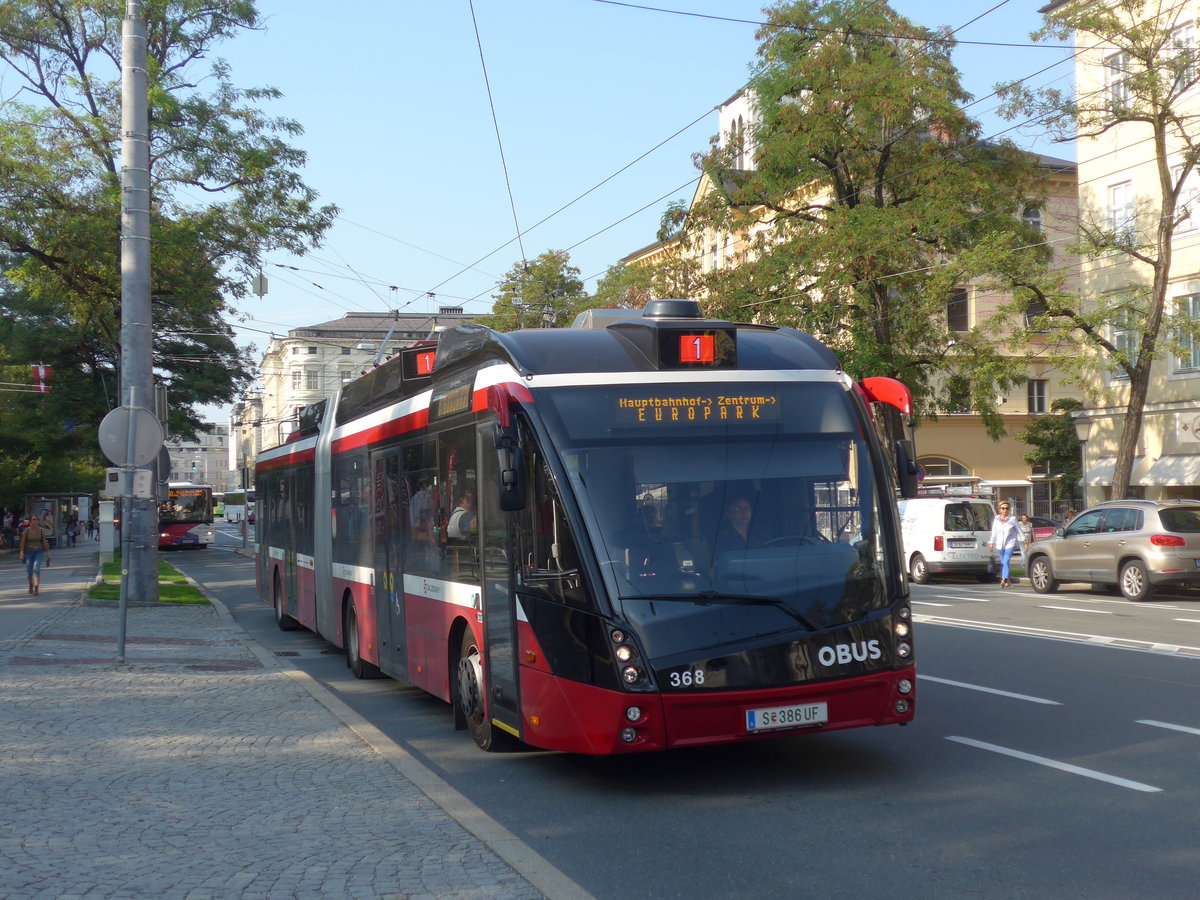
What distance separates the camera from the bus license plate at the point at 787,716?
7336 mm

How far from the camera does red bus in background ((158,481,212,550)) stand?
60.2 metres

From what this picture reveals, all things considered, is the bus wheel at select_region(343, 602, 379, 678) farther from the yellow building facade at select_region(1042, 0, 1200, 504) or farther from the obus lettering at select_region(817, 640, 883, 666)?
the yellow building facade at select_region(1042, 0, 1200, 504)

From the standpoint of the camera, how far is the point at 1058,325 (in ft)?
93.0

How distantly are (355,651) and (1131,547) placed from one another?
48.4 feet

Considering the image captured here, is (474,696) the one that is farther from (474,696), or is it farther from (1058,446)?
(1058,446)

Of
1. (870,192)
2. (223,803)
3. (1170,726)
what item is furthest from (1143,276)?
(223,803)

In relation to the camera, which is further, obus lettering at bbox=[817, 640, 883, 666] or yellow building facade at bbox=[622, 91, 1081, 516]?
yellow building facade at bbox=[622, 91, 1081, 516]

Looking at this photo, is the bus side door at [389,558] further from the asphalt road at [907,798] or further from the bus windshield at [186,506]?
the bus windshield at [186,506]

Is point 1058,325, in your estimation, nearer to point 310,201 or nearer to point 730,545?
point 310,201

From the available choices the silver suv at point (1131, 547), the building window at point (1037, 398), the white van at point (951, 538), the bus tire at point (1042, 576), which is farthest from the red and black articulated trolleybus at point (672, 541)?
the building window at point (1037, 398)

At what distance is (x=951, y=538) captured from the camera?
29484 mm

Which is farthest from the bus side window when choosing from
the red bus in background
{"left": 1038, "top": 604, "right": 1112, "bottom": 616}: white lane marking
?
the red bus in background

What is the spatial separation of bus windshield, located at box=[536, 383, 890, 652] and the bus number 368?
9.4 inches

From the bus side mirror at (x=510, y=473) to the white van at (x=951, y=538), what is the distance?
2290 cm
